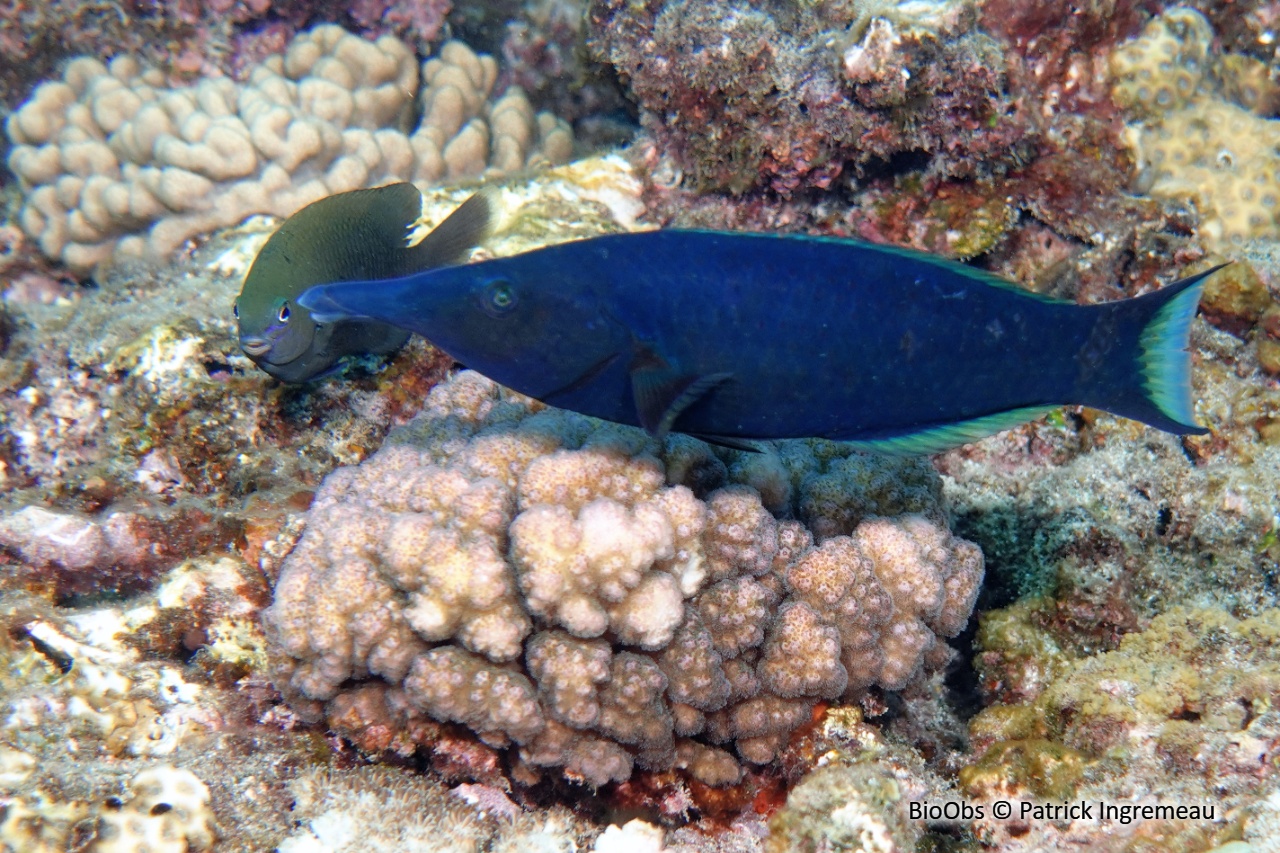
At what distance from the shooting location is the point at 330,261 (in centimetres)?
371

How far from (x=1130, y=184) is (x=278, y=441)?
5.82 metres

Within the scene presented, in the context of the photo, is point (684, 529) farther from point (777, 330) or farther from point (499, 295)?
point (499, 295)

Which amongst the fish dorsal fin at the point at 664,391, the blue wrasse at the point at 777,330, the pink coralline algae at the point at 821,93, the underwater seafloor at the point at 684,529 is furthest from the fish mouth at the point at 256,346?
the pink coralline algae at the point at 821,93

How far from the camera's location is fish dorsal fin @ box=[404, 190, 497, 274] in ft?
12.5

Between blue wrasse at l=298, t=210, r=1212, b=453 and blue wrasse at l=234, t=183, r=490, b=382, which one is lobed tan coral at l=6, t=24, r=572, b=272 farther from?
blue wrasse at l=298, t=210, r=1212, b=453

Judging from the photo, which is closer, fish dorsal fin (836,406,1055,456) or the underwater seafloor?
fish dorsal fin (836,406,1055,456)

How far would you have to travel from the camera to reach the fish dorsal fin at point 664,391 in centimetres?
226

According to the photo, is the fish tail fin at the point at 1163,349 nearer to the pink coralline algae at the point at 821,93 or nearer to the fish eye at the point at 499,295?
the fish eye at the point at 499,295

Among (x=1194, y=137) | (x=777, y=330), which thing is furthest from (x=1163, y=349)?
(x=1194, y=137)

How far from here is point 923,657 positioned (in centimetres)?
326

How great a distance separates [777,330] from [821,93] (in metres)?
3.13

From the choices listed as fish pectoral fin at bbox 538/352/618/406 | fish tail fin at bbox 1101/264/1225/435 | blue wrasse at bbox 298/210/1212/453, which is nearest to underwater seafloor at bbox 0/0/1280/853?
fish pectoral fin at bbox 538/352/618/406

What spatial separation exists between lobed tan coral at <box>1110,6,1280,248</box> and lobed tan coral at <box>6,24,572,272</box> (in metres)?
4.79

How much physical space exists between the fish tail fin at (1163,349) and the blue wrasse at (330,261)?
9.14 feet
